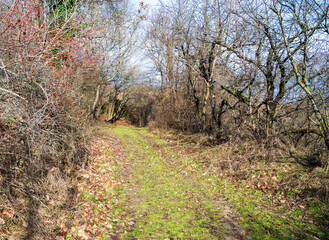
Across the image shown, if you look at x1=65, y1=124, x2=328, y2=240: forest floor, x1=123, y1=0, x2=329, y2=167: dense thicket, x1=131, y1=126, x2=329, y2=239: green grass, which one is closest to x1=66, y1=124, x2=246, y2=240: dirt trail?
x1=65, y1=124, x2=328, y2=240: forest floor

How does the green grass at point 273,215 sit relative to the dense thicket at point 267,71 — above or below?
below

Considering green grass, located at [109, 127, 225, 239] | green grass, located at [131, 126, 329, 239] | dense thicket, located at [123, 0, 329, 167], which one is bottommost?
green grass, located at [109, 127, 225, 239]

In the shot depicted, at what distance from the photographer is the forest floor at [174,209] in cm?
455

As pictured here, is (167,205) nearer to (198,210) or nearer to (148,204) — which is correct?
(148,204)

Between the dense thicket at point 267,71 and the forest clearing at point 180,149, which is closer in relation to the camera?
the forest clearing at point 180,149

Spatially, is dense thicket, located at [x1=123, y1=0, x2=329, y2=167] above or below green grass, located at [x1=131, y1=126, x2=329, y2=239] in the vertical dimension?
above

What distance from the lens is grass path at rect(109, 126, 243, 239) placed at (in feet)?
15.3

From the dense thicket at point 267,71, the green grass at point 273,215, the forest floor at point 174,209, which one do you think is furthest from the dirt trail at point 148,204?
the dense thicket at point 267,71

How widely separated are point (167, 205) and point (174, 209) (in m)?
0.28

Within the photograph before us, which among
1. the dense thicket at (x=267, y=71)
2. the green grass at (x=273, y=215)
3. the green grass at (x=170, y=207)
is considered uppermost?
the dense thicket at (x=267, y=71)

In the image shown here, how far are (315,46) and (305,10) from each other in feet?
4.33

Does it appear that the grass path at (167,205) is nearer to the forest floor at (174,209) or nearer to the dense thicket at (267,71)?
the forest floor at (174,209)

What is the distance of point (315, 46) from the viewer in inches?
295

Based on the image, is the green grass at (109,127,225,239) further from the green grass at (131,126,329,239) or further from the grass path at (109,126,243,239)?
the green grass at (131,126,329,239)
